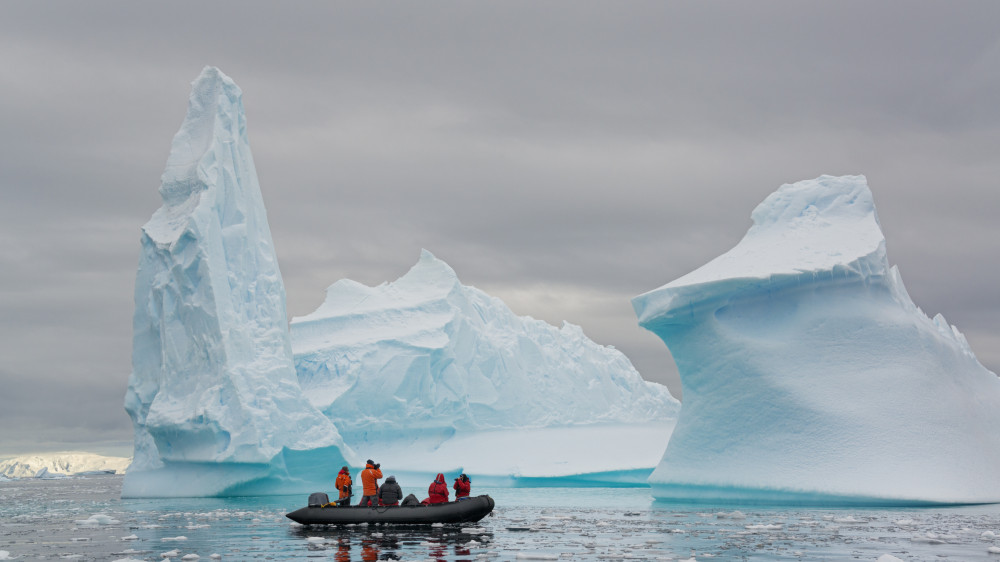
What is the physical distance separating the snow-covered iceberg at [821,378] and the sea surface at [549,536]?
98 centimetres

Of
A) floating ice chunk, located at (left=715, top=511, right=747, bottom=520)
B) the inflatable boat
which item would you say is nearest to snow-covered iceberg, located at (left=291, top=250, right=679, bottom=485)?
floating ice chunk, located at (left=715, top=511, right=747, bottom=520)

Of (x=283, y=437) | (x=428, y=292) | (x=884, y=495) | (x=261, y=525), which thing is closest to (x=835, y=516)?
(x=884, y=495)

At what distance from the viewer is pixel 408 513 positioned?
16.2 m

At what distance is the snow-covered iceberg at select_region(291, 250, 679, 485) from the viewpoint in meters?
35.8

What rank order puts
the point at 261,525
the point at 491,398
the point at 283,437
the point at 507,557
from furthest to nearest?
the point at 491,398 < the point at 283,437 < the point at 261,525 < the point at 507,557

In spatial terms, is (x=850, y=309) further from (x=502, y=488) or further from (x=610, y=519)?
(x=502, y=488)

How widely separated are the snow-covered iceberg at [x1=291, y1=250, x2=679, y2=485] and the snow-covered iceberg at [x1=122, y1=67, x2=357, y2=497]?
538 centimetres

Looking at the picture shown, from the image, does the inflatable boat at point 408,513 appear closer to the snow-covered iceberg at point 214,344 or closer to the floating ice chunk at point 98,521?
the floating ice chunk at point 98,521

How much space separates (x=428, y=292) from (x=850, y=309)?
21.7 meters

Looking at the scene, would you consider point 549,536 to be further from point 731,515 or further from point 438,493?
point 731,515

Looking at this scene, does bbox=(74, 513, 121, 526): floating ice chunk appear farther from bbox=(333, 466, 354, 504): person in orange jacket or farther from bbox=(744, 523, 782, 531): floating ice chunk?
bbox=(744, 523, 782, 531): floating ice chunk

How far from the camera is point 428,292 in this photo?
41.2m

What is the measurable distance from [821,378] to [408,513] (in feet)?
35.4

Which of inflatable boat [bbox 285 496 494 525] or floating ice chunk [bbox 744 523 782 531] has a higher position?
inflatable boat [bbox 285 496 494 525]
